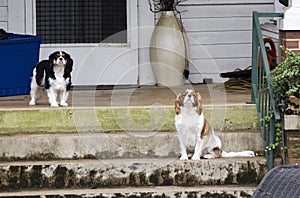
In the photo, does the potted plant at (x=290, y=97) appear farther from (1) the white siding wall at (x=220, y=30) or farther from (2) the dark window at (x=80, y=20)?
(2) the dark window at (x=80, y=20)

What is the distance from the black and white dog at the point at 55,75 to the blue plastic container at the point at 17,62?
21.1 inches

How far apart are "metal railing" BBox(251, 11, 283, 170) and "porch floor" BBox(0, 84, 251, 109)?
10.9 inches

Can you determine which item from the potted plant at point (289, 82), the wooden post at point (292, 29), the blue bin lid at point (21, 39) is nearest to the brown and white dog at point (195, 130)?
the potted plant at point (289, 82)

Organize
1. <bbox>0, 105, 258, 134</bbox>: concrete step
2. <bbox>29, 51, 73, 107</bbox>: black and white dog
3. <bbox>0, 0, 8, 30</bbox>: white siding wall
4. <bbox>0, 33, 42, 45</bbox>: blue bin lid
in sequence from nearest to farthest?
<bbox>0, 105, 258, 134</bbox>: concrete step
<bbox>29, 51, 73, 107</bbox>: black and white dog
<bbox>0, 33, 42, 45</bbox>: blue bin lid
<bbox>0, 0, 8, 30</bbox>: white siding wall

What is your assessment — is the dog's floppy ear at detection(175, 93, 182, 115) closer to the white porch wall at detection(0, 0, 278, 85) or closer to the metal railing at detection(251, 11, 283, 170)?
the metal railing at detection(251, 11, 283, 170)

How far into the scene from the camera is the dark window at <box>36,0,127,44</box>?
773 centimetres

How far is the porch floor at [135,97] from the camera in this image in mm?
6391

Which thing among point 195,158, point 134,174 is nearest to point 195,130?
point 195,158

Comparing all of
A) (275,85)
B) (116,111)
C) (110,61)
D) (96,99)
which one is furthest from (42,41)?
(275,85)

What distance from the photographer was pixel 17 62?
273 inches

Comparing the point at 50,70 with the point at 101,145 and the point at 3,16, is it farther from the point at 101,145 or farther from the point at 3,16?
the point at 3,16

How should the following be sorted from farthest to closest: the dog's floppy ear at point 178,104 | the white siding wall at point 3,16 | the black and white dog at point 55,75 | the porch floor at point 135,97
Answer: the white siding wall at point 3,16 → the porch floor at point 135,97 → the black and white dog at point 55,75 → the dog's floppy ear at point 178,104

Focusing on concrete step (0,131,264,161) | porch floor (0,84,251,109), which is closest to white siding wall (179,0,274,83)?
porch floor (0,84,251,109)

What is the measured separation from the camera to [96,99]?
677cm
